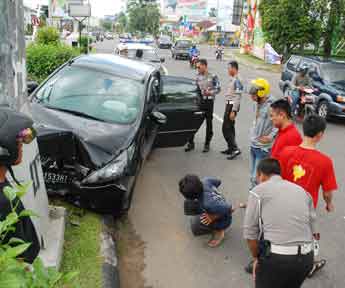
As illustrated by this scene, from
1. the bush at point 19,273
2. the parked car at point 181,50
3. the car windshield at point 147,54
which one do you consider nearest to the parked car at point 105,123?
the bush at point 19,273

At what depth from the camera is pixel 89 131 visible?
5051 mm

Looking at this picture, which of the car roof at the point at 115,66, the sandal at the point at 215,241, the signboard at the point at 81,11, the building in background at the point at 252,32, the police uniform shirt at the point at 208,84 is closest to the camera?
the sandal at the point at 215,241

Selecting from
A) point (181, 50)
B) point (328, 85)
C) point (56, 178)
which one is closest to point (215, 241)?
point (56, 178)

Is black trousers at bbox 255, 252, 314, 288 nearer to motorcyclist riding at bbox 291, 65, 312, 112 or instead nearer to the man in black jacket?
the man in black jacket

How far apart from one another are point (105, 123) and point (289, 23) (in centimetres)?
2608

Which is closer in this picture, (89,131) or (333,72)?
(89,131)

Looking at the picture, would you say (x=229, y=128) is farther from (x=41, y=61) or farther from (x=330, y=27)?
(x=330, y=27)

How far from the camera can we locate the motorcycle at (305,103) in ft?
39.0

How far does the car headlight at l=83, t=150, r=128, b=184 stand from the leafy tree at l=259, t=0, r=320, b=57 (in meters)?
26.4

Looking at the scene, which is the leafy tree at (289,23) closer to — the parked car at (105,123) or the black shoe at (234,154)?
the black shoe at (234,154)

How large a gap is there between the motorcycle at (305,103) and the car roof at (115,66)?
6.14m

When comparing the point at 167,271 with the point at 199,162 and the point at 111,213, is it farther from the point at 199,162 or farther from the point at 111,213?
the point at 199,162

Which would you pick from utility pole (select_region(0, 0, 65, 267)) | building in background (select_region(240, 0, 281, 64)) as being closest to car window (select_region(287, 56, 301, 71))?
utility pole (select_region(0, 0, 65, 267))

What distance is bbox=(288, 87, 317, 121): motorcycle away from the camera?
11.9 metres
